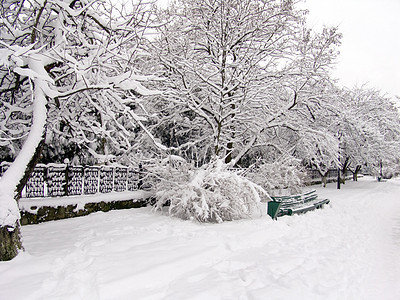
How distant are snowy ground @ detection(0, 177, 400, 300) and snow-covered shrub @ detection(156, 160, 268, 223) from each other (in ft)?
1.44

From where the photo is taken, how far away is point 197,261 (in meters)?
5.32

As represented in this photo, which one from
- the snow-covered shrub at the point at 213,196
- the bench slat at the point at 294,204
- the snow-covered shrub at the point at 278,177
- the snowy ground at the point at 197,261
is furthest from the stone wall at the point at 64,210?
the snow-covered shrub at the point at 278,177

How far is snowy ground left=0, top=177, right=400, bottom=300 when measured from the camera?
161 inches

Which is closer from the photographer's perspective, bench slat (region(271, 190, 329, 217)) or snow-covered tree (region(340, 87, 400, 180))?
bench slat (region(271, 190, 329, 217))

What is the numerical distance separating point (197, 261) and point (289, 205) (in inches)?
230

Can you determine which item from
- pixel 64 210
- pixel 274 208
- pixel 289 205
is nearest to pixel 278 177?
pixel 289 205

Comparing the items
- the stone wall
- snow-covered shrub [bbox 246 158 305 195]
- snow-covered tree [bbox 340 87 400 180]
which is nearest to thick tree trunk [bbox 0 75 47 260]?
the stone wall

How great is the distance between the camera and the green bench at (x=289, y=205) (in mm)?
9070

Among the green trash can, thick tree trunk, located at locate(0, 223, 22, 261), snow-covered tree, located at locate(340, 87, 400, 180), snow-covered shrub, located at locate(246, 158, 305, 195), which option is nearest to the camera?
thick tree trunk, located at locate(0, 223, 22, 261)

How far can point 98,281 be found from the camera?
417 centimetres

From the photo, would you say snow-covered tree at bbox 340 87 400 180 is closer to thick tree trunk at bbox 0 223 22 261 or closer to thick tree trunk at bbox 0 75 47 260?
thick tree trunk at bbox 0 75 47 260

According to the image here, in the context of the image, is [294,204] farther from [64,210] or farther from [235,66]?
[64,210]

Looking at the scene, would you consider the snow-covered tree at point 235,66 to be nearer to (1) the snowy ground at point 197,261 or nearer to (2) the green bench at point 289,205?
(2) the green bench at point 289,205

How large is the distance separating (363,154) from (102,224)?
75.2 feet
